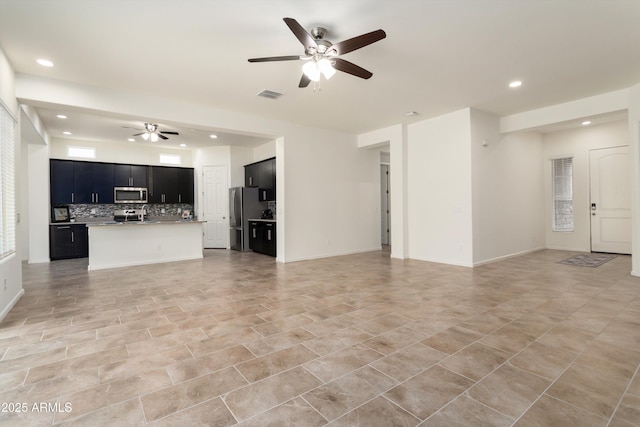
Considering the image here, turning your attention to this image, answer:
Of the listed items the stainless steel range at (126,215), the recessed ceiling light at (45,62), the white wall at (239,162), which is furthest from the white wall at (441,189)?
the stainless steel range at (126,215)

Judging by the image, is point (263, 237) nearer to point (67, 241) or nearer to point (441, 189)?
point (441, 189)

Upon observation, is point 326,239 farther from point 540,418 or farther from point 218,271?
point 540,418

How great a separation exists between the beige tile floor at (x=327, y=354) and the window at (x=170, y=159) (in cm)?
514

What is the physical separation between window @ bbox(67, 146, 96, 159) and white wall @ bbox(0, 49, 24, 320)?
14.5 feet

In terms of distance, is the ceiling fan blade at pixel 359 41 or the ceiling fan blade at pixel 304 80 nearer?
the ceiling fan blade at pixel 359 41

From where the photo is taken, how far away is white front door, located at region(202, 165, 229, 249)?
8750 millimetres

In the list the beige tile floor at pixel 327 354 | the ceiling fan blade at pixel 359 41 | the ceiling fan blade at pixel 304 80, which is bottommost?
the beige tile floor at pixel 327 354

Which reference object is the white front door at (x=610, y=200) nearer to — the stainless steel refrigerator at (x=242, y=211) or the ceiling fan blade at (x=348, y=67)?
the ceiling fan blade at (x=348, y=67)

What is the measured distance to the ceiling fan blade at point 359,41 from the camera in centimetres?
251

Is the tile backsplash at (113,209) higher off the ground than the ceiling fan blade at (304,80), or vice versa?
the ceiling fan blade at (304,80)

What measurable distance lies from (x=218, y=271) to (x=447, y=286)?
12.7 feet

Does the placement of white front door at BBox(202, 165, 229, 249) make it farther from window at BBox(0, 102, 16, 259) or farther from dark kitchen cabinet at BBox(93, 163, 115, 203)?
window at BBox(0, 102, 16, 259)

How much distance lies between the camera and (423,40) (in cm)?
315

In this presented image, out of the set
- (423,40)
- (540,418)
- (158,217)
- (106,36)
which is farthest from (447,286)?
(158,217)
